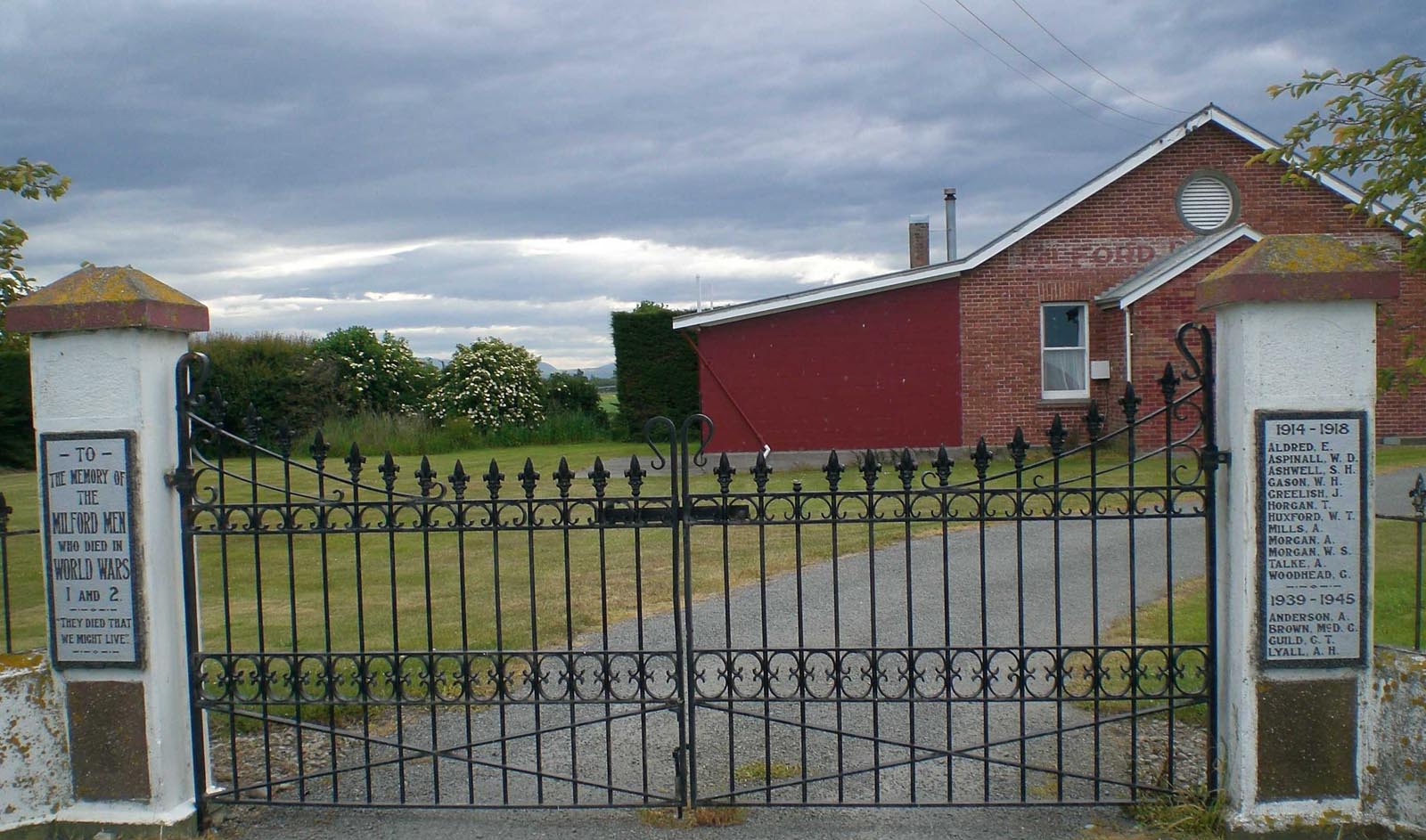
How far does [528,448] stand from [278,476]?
24.7 ft

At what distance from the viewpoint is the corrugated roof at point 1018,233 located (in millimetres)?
18406

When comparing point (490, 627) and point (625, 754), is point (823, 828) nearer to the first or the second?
point (625, 754)

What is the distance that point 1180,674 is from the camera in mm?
4328

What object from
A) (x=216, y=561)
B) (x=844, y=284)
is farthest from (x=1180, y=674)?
(x=844, y=284)

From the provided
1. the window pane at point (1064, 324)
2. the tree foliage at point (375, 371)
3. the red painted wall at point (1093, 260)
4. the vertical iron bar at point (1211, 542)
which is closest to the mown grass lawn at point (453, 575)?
the vertical iron bar at point (1211, 542)

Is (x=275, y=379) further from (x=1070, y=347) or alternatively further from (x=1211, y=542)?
(x=1211, y=542)

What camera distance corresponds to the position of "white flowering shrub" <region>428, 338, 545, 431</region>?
89.1 feet

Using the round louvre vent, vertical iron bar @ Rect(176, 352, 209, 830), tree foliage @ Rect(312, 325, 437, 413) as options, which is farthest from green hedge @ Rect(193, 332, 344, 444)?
vertical iron bar @ Rect(176, 352, 209, 830)

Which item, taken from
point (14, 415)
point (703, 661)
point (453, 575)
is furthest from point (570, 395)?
point (703, 661)

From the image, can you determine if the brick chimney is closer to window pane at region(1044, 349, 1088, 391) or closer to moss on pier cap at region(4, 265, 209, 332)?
window pane at region(1044, 349, 1088, 391)

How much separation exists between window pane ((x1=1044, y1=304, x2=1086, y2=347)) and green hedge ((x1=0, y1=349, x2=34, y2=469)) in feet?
62.6

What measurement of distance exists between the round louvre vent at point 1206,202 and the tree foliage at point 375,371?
18.5 meters

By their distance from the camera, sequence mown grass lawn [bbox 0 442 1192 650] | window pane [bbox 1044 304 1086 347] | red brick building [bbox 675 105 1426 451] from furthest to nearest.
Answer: window pane [bbox 1044 304 1086 347] < red brick building [bbox 675 105 1426 451] < mown grass lawn [bbox 0 442 1192 650]

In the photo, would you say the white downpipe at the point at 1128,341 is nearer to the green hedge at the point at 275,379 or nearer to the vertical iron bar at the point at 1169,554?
the vertical iron bar at the point at 1169,554
